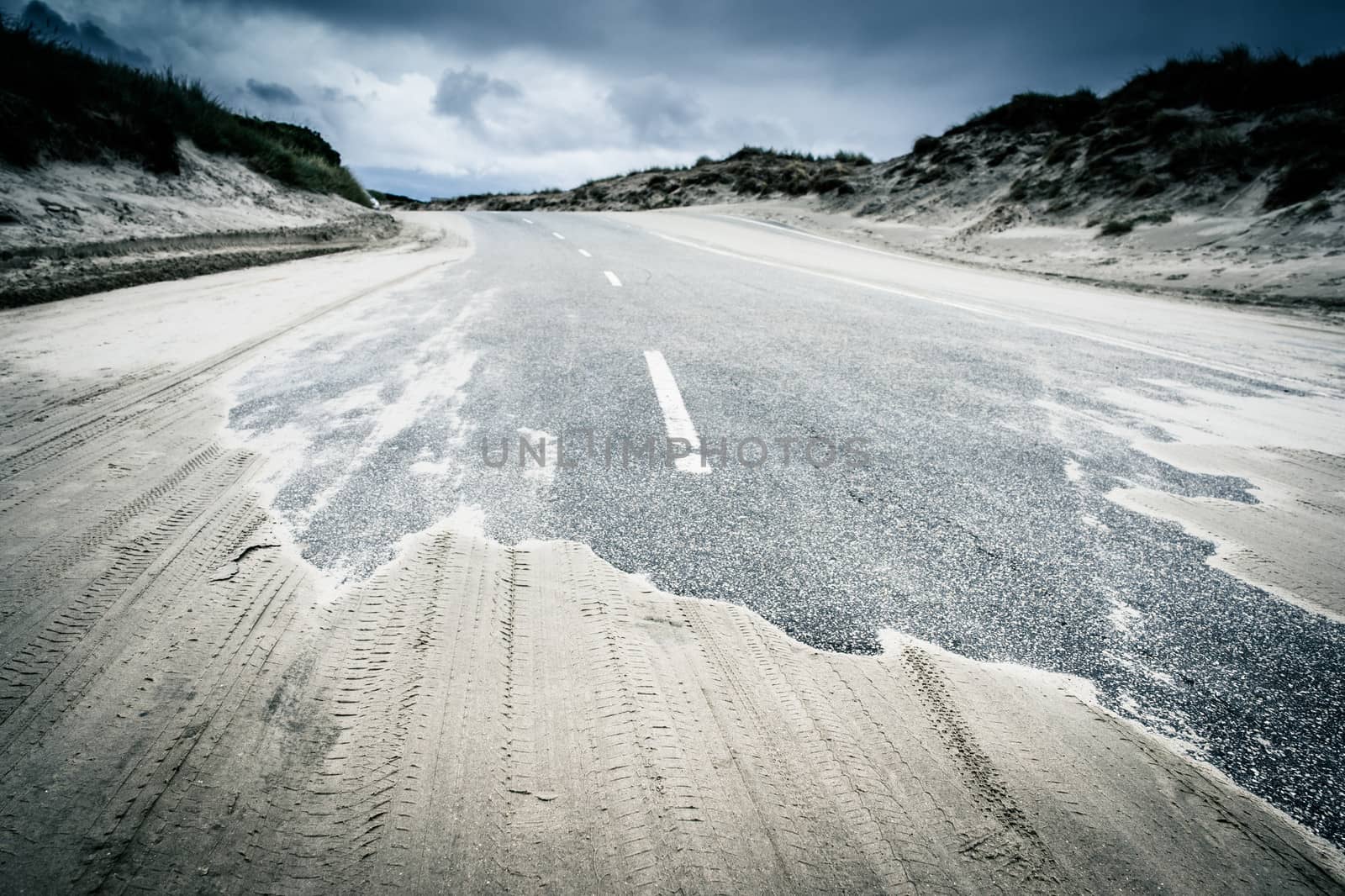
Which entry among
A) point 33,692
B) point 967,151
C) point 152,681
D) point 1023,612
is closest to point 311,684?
point 152,681

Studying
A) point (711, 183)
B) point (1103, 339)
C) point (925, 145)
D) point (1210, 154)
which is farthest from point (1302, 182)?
point (711, 183)

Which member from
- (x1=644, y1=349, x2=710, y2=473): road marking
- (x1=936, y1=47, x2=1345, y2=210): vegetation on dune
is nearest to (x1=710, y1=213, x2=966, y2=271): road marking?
(x1=936, y1=47, x2=1345, y2=210): vegetation on dune

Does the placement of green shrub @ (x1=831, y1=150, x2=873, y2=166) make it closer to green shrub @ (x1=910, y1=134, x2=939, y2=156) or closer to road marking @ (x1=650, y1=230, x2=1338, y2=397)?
green shrub @ (x1=910, y1=134, x2=939, y2=156)

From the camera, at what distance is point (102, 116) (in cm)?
870

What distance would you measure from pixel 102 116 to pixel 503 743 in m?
12.6

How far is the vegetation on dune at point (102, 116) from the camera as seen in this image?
294 inches

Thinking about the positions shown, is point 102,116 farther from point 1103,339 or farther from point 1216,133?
point 1216,133

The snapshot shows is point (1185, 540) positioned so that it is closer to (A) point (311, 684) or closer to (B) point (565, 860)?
(B) point (565, 860)

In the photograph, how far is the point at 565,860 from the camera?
116 centimetres

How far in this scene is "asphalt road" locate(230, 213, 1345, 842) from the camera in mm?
1665

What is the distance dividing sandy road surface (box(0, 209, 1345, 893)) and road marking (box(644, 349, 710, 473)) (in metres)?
0.79

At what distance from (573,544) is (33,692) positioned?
146cm

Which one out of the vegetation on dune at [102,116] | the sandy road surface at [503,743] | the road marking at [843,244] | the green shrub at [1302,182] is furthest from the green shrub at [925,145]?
the sandy road surface at [503,743]

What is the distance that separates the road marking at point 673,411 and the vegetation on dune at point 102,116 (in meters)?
9.05
